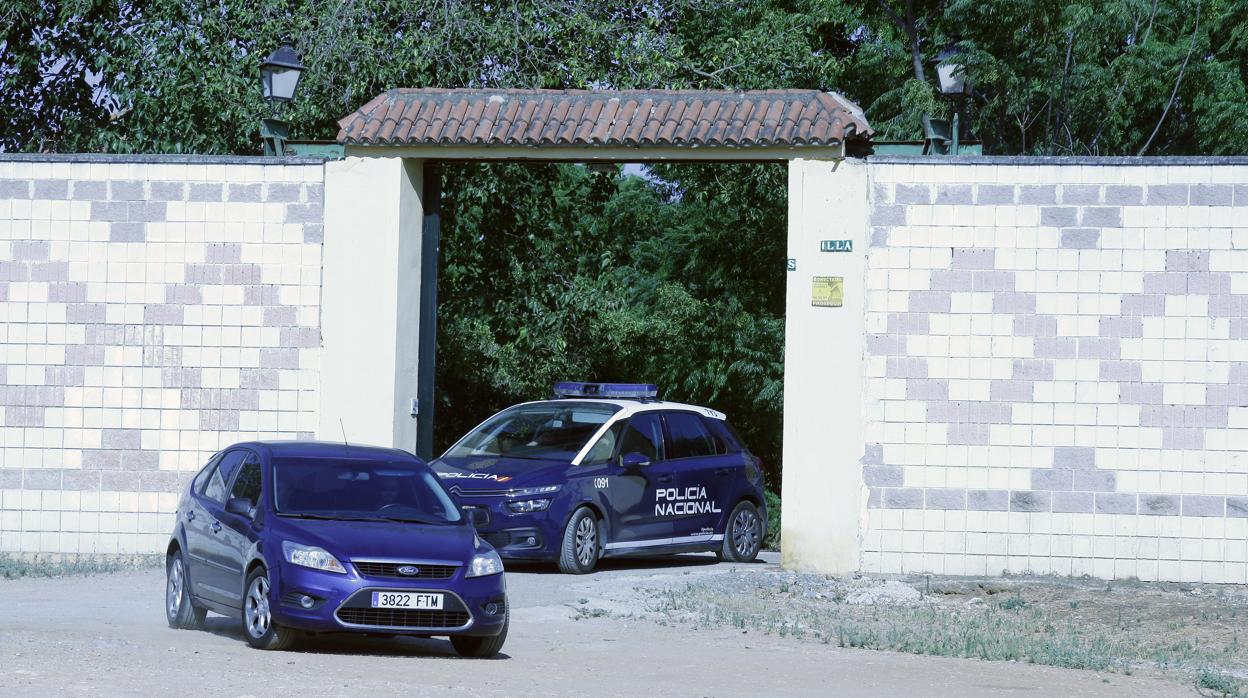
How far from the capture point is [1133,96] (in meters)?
31.4

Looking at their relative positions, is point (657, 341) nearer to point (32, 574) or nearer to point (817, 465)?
point (817, 465)

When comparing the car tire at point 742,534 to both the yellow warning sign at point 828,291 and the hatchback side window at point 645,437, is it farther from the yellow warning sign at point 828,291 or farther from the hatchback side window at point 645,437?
the yellow warning sign at point 828,291

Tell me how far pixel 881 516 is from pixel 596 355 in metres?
16.8

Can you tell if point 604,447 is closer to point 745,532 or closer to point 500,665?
point 745,532

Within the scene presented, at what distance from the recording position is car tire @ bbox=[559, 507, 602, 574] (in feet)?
51.4

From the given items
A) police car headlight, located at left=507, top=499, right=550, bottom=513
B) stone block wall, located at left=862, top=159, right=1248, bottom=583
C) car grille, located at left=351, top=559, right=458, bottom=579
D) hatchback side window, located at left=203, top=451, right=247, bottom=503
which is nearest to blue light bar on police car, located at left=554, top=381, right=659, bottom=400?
police car headlight, located at left=507, top=499, right=550, bottom=513

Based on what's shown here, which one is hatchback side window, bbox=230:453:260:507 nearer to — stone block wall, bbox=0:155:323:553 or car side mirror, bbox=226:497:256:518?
car side mirror, bbox=226:497:256:518

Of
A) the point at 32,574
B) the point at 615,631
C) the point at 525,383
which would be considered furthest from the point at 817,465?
the point at 525,383

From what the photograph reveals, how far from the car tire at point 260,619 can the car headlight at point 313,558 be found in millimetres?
204

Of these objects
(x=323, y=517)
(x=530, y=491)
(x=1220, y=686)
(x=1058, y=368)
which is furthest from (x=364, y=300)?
Result: (x=1220, y=686)

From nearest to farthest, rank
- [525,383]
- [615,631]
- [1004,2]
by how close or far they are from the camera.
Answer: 1. [615,631]
2. [1004,2]
3. [525,383]

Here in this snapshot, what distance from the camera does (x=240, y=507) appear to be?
11.1m

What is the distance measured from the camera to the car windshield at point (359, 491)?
36.5 ft

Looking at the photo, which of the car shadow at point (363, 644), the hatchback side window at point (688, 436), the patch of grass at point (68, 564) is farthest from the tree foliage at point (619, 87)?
the car shadow at point (363, 644)
